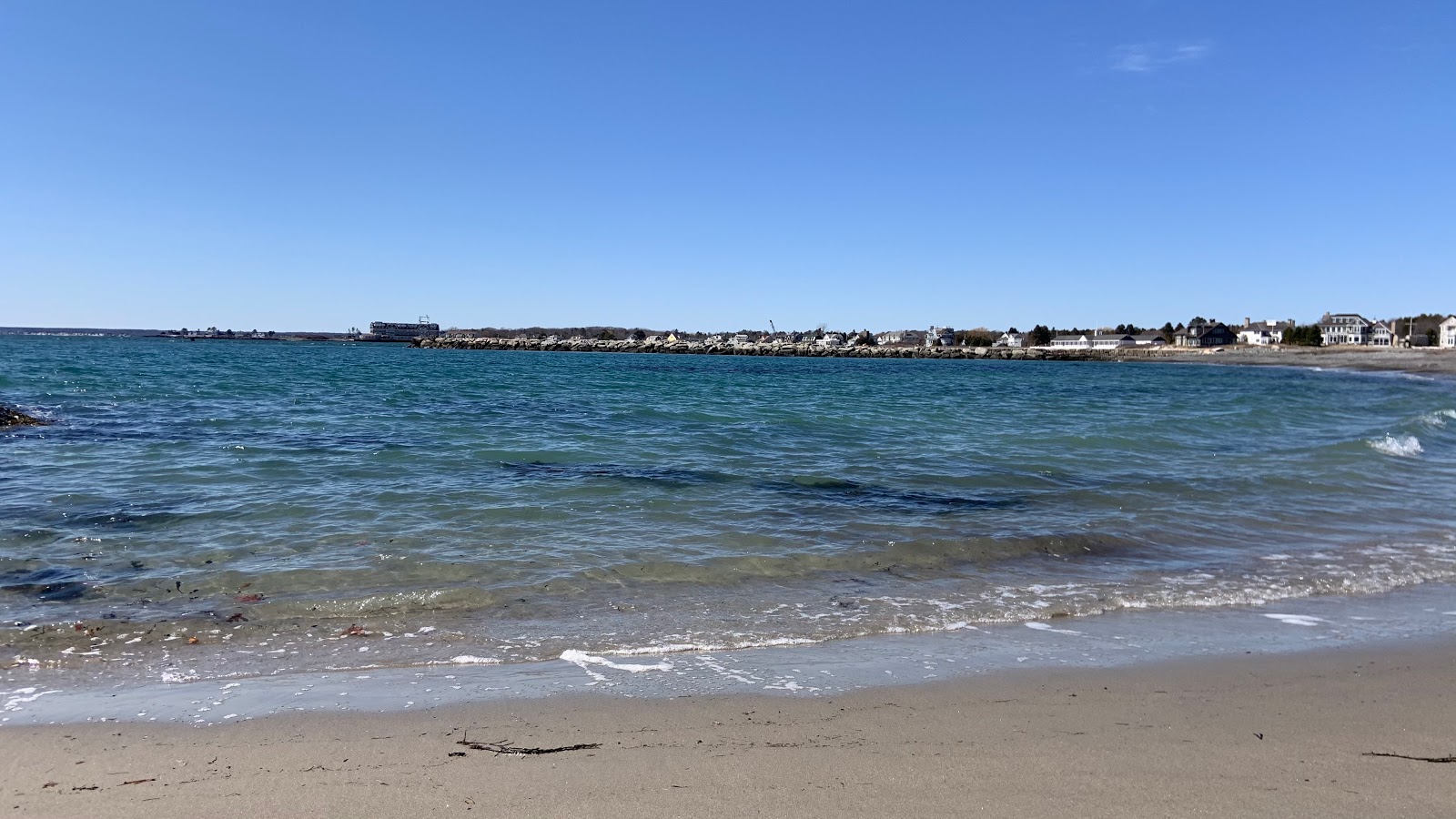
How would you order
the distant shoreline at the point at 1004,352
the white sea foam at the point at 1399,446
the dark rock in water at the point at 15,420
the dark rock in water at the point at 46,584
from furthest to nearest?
the distant shoreline at the point at 1004,352, the white sea foam at the point at 1399,446, the dark rock in water at the point at 15,420, the dark rock in water at the point at 46,584

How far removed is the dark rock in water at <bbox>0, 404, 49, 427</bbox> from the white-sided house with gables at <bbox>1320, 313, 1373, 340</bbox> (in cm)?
13711

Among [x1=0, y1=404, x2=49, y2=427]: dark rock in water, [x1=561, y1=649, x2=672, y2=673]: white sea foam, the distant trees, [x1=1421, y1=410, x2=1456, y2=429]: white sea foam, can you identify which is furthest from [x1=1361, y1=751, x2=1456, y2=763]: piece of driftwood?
the distant trees

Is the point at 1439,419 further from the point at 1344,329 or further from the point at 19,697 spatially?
the point at 1344,329

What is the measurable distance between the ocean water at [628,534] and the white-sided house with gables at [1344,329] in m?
123

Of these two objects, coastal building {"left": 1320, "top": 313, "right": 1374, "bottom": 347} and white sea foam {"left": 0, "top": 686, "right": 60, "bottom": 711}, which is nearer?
white sea foam {"left": 0, "top": 686, "right": 60, "bottom": 711}

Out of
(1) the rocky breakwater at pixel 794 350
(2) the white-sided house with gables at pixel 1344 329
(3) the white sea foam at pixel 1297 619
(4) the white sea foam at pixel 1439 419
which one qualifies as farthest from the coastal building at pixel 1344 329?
(3) the white sea foam at pixel 1297 619

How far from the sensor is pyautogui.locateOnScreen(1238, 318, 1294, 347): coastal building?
415 feet

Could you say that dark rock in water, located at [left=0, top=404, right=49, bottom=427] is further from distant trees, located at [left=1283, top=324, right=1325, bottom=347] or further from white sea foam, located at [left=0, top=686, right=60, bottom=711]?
distant trees, located at [left=1283, top=324, right=1325, bottom=347]

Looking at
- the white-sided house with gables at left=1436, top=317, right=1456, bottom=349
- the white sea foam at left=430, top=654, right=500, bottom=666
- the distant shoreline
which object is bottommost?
the white sea foam at left=430, top=654, right=500, bottom=666

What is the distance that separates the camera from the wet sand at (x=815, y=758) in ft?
9.78

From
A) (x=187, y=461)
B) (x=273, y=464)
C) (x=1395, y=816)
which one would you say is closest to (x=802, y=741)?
(x=1395, y=816)

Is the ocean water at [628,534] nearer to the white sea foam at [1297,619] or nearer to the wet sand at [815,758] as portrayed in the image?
the white sea foam at [1297,619]

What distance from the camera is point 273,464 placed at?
11.5m

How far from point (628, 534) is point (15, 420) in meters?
13.3
